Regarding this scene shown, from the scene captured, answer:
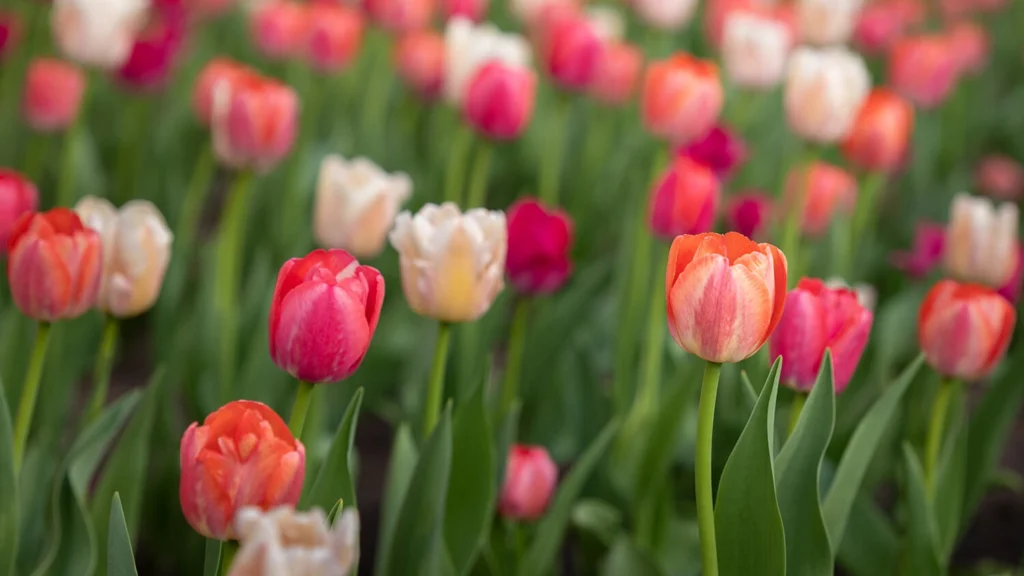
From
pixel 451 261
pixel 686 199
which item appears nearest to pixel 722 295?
pixel 451 261

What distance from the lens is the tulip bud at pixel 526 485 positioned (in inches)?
43.1

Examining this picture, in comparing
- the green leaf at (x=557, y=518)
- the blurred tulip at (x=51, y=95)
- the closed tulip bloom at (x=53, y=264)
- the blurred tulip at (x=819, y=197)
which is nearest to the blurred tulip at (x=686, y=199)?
the green leaf at (x=557, y=518)

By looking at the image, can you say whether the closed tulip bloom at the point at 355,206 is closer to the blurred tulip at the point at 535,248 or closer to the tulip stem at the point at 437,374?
the blurred tulip at the point at 535,248

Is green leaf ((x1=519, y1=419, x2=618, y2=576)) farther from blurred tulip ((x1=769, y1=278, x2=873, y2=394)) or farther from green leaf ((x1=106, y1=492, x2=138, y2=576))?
green leaf ((x1=106, y1=492, x2=138, y2=576))

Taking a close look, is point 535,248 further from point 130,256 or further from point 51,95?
point 51,95

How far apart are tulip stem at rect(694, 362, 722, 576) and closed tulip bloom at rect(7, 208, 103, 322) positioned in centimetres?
51

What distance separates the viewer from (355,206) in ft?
3.84

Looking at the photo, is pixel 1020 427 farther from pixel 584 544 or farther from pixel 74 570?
pixel 74 570

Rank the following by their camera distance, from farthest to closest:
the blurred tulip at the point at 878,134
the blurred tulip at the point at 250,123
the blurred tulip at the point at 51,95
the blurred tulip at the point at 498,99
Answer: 1. the blurred tulip at the point at 51,95
2. the blurred tulip at the point at 878,134
3. the blurred tulip at the point at 498,99
4. the blurred tulip at the point at 250,123

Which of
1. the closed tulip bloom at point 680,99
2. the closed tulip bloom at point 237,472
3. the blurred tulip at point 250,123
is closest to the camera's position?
the closed tulip bloom at point 237,472

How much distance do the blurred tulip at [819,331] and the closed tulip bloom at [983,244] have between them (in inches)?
19.5

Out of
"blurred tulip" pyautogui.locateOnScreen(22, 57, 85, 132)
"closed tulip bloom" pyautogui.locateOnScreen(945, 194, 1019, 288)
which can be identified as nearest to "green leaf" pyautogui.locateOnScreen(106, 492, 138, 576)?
"closed tulip bloom" pyautogui.locateOnScreen(945, 194, 1019, 288)

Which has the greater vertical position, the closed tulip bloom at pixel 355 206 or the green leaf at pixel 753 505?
the closed tulip bloom at pixel 355 206

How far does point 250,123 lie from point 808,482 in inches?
33.7
